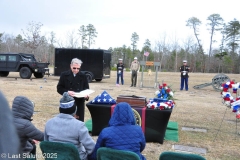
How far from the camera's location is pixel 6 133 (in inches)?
28.6

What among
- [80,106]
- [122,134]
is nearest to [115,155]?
[122,134]

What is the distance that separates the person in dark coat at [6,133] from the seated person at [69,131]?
2.34m

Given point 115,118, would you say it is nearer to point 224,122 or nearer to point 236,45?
point 224,122

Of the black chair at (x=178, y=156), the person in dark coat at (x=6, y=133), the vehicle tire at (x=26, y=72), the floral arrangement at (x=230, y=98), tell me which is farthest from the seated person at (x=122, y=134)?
the vehicle tire at (x=26, y=72)

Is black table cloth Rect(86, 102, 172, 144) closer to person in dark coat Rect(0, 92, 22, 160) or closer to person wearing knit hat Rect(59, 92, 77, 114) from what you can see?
person wearing knit hat Rect(59, 92, 77, 114)

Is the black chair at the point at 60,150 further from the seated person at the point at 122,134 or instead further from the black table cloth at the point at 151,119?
the black table cloth at the point at 151,119

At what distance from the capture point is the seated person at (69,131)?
3057mm

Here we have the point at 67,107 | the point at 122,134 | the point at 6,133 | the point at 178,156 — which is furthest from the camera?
the point at 67,107

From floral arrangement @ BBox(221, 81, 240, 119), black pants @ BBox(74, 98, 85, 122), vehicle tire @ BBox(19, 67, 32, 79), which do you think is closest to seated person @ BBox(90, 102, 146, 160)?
black pants @ BBox(74, 98, 85, 122)

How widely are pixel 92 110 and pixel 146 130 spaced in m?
1.09

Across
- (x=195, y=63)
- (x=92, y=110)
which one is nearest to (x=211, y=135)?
(x=92, y=110)

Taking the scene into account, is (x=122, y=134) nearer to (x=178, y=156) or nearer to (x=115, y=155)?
(x=115, y=155)

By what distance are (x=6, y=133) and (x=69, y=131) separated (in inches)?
93.5

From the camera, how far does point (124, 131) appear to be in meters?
3.05
